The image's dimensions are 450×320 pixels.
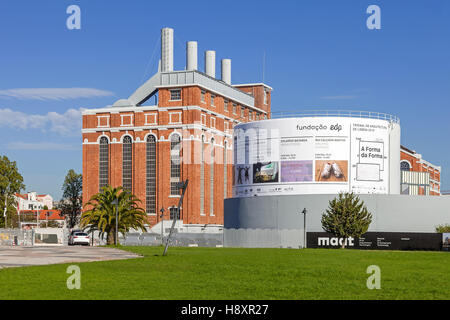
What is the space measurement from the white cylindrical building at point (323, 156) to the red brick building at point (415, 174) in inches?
1414

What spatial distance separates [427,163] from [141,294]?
5820 inches

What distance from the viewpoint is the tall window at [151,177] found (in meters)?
103

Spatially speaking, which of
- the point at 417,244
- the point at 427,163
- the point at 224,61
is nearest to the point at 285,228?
the point at 417,244

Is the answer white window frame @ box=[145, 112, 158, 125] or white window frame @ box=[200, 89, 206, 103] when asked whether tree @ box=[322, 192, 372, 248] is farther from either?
white window frame @ box=[145, 112, 158, 125]

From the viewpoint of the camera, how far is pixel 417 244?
190 feet

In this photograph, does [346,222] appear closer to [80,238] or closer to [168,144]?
[80,238]

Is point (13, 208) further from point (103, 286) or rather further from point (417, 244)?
point (103, 286)

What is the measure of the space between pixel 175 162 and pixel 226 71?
2507cm

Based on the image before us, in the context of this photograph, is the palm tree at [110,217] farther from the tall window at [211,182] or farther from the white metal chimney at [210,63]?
the white metal chimney at [210,63]

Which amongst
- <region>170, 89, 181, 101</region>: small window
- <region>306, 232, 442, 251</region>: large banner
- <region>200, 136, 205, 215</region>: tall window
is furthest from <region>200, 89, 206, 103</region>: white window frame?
<region>306, 232, 442, 251</region>: large banner

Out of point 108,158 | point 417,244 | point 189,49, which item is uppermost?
point 189,49

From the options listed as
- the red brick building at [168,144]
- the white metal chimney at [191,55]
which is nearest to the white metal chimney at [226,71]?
the red brick building at [168,144]

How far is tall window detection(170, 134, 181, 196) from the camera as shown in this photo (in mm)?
101062

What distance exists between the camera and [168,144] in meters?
102
